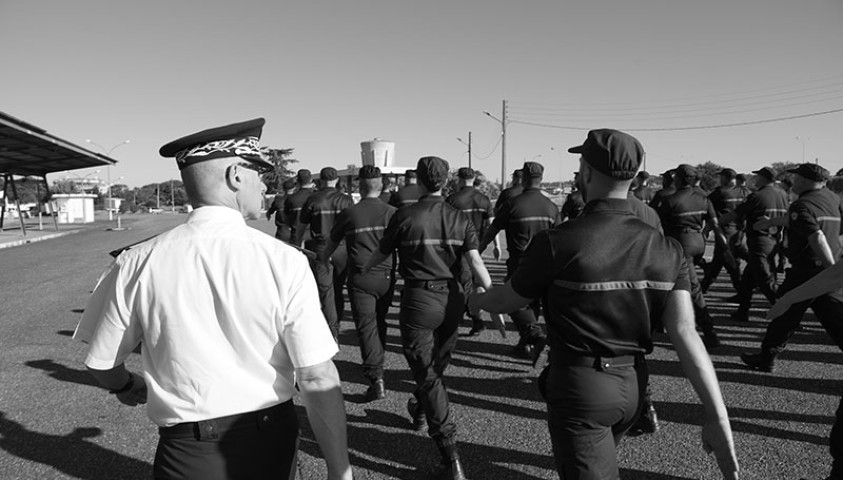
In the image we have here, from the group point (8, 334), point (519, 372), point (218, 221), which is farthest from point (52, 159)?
point (218, 221)

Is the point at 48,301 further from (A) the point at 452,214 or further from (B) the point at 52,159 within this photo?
(B) the point at 52,159

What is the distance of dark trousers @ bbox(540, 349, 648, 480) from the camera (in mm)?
2047

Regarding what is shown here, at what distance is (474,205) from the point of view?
27.5 ft

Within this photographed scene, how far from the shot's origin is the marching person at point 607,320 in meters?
2.07

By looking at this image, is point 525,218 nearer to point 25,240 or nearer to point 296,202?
point 296,202

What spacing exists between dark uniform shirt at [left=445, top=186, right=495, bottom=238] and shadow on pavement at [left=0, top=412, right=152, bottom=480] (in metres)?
5.64

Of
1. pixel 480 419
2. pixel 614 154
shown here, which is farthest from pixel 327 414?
pixel 480 419

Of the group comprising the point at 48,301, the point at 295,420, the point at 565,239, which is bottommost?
the point at 48,301

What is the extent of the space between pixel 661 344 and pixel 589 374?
4.85 meters

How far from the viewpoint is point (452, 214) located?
4180mm

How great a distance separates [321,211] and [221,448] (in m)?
5.43

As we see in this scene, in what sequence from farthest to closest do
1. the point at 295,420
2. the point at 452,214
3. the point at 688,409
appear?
the point at 688,409 → the point at 452,214 → the point at 295,420

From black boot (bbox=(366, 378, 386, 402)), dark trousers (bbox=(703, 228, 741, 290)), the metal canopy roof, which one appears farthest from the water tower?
black boot (bbox=(366, 378, 386, 402))

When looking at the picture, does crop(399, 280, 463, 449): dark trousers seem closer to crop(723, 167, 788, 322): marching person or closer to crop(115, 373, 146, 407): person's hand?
crop(115, 373, 146, 407): person's hand
